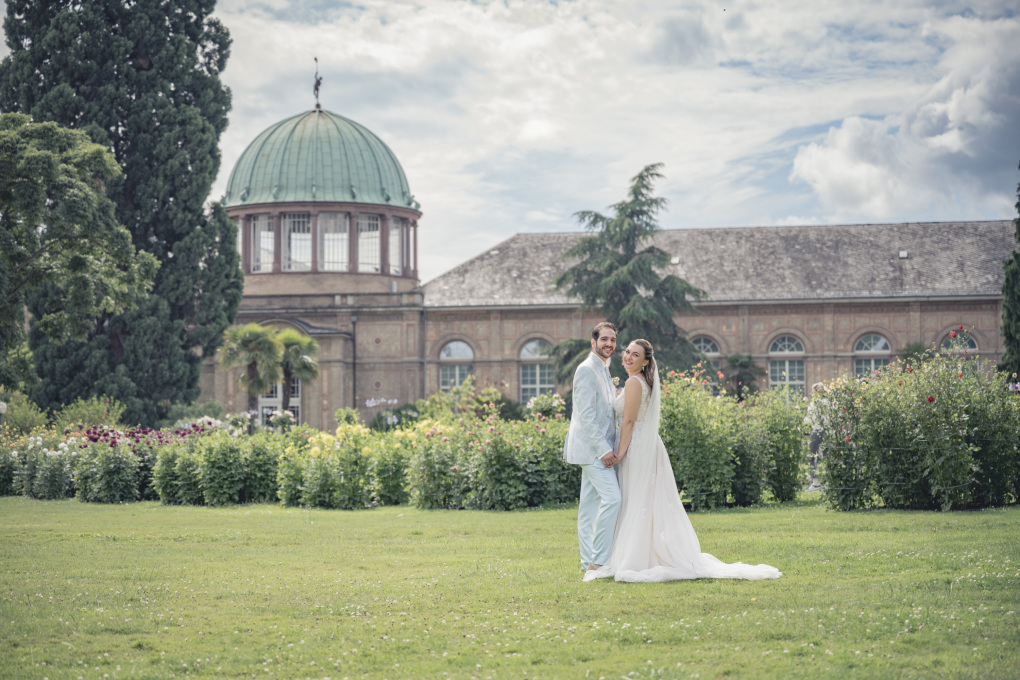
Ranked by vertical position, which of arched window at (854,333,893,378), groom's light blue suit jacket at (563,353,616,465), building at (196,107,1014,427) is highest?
building at (196,107,1014,427)

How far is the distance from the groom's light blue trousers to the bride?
76 millimetres

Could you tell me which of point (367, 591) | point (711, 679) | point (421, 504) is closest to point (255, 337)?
point (421, 504)

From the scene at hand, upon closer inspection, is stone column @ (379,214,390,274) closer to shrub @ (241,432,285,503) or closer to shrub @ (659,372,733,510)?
shrub @ (241,432,285,503)

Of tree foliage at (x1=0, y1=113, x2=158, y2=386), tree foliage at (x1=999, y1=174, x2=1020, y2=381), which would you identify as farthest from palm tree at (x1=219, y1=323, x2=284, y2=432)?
tree foliage at (x1=999, y1=174, x2=1020, y2=381)

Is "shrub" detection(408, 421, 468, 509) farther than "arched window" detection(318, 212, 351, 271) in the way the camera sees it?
No

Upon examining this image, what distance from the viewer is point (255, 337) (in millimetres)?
31391

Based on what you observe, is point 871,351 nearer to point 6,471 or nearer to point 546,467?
point 546,467

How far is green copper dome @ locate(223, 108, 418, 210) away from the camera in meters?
43.6

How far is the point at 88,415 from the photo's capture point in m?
25.1


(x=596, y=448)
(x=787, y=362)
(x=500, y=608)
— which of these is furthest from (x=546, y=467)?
(x=787, y=362)

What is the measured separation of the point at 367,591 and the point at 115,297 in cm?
1722

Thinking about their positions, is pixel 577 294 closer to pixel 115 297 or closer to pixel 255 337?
pixel 255 337

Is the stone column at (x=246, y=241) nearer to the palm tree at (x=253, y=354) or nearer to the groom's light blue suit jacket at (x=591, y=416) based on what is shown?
the palm tree at (x=253, y=354)

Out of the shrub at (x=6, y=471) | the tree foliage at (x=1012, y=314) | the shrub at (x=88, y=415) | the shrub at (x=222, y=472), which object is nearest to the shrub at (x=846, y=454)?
the shrub at (x=222, y=472)
